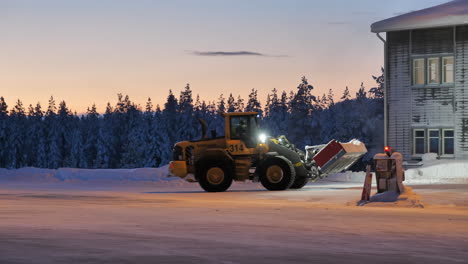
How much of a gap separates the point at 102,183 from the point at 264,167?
11696 mm

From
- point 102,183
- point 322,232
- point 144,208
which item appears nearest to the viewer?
point 322,232

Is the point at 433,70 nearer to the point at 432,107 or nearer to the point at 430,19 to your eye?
the point at 432,107

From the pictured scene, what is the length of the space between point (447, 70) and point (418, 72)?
1.31 metres

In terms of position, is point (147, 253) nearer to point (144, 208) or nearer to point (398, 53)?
point (144, 208)

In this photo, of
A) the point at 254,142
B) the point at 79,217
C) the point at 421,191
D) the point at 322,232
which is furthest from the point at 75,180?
the point at 322,232

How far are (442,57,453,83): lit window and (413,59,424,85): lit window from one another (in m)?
0.96

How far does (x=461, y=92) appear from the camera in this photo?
39719 mm

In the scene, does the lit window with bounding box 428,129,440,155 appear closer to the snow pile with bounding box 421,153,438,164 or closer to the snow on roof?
the snow pile with bounding box 421,153,438,164

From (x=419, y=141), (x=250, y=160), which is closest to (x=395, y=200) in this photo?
(x=250, y=160)

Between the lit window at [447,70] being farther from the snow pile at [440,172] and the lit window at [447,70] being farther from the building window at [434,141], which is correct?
the snow pile at [440,172]

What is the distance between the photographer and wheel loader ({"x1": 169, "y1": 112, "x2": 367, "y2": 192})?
29.6m

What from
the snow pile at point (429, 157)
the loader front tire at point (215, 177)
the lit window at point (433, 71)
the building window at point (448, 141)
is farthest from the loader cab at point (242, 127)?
the building window at point (448, 141)

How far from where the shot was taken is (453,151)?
4044cm

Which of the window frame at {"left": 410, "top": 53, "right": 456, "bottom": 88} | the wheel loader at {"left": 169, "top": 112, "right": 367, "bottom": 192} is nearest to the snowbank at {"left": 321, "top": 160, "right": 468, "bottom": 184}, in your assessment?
the window frame at {"left": 410, "top": 53, "right": 456, "bottom": 88}
